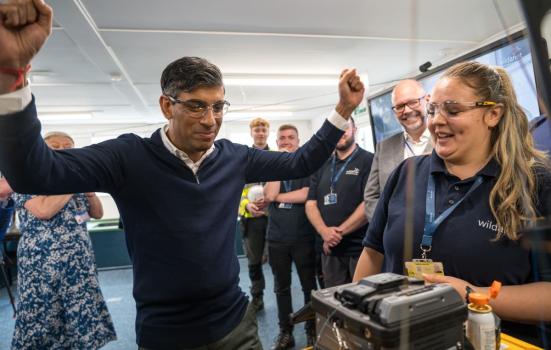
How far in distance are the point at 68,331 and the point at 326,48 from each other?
147 inches

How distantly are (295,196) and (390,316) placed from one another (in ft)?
7.13

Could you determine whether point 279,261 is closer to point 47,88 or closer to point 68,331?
point 68,331

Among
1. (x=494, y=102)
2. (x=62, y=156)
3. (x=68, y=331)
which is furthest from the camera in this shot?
(x=68, y=331)

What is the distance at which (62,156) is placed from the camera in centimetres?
94

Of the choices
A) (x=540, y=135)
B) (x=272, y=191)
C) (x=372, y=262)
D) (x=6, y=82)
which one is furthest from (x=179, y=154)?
(x=272, y=191)

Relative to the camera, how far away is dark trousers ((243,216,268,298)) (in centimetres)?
325

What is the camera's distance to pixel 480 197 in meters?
1.04

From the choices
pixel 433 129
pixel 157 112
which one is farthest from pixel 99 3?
pixel 157 112

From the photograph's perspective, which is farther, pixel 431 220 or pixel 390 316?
pixel 431 220

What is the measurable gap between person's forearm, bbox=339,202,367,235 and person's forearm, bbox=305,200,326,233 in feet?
0.54

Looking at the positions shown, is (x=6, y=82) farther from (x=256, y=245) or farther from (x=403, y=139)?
(x=256, y=245)

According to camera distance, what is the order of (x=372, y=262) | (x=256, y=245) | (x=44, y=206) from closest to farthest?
(x=372, y=262) → (x=44, y=206) → (x=256, y=245)

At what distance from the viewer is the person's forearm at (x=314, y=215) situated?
94.7 inches

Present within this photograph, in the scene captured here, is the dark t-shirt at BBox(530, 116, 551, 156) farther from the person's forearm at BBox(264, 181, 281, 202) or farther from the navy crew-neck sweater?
the person's forearm at BBox(264, 181, 281, 202)
